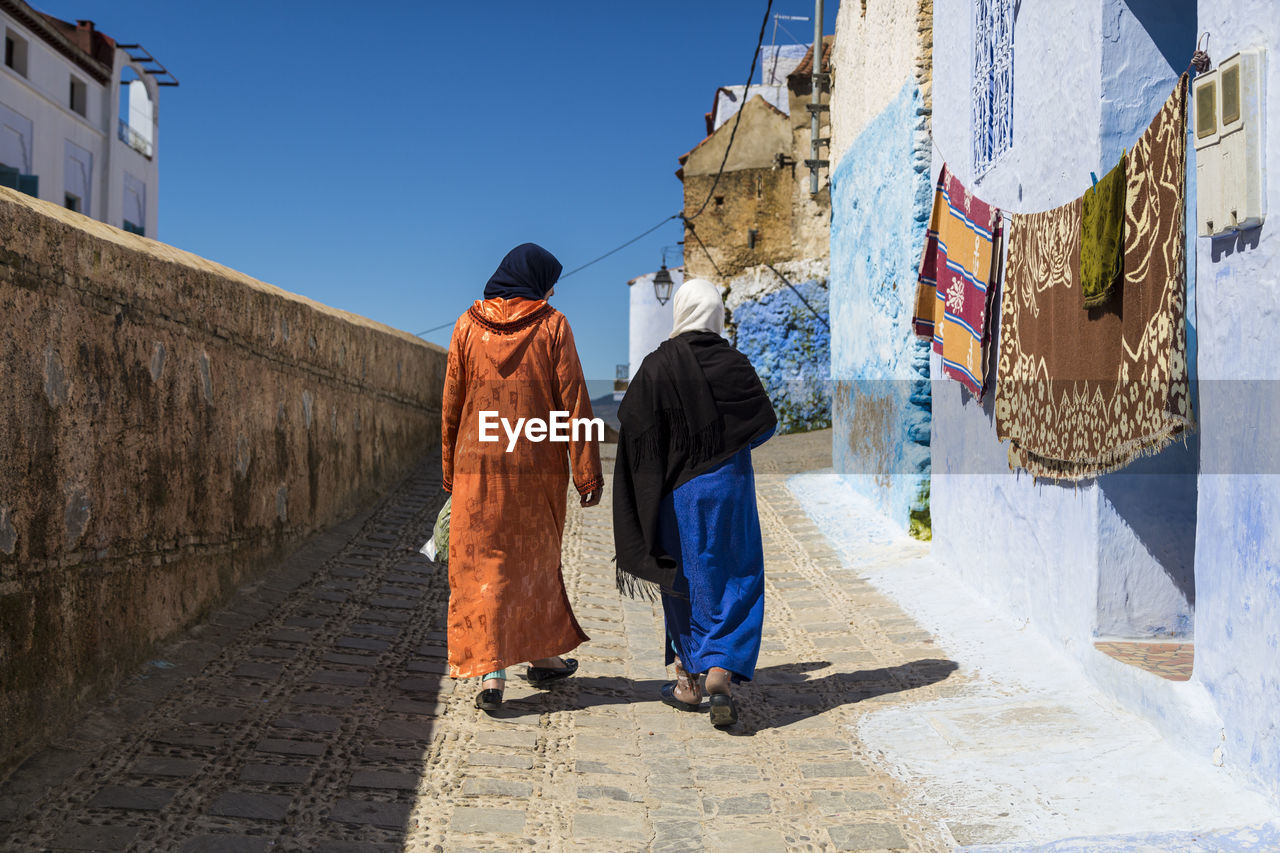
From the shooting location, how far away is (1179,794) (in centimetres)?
297

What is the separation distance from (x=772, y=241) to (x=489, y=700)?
17.4m

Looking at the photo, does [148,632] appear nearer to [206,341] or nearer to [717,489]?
[206,341]

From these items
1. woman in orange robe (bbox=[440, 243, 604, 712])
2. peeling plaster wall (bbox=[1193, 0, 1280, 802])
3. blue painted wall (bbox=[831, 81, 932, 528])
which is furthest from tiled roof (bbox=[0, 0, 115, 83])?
peeling plaster wall (bbox=[1193, 0, 1280, 802])

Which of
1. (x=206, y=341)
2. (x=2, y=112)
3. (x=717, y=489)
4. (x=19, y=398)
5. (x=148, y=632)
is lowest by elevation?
(x=148, y=632)

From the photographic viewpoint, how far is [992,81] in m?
5.66

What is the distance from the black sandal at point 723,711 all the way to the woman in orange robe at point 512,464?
2.24 ft

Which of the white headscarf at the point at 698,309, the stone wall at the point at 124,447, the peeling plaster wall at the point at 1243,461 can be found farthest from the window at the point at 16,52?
the peeling plaster wall at the point at 1243,461

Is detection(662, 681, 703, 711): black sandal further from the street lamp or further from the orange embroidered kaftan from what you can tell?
the street lamp

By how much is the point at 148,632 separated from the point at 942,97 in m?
5.55

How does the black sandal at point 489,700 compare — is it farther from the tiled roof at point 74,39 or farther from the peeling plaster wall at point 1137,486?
the tiled roof at point 74,39

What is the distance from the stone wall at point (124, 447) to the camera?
3.13m

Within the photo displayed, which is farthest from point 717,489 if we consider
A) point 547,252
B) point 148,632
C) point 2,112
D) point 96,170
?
point 96,170

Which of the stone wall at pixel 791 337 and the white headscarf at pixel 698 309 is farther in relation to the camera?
the stone wall at pixel 791 337

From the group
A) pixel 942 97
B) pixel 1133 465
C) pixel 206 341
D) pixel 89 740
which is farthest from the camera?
pixel 942 97
